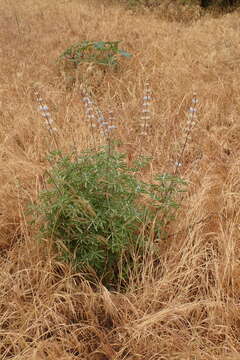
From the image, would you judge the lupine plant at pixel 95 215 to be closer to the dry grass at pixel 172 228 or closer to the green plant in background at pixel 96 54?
the dry grass at pixel 172 228

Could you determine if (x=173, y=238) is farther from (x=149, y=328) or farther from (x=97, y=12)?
(x=97, y=12)

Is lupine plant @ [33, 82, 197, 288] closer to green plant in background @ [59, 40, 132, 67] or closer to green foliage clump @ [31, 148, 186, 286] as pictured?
green foliage clump @ [31, 148, 186, 286]

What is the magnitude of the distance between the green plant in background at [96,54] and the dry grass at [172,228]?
20cm

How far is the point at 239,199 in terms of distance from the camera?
7.30 ft

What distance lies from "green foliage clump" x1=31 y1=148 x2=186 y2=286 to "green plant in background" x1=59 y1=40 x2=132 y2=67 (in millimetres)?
2594

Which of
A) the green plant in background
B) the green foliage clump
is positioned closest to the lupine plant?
the green foliage clump

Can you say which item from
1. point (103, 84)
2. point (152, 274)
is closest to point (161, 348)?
point (152, 274)

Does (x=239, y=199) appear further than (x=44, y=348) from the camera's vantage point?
Yes

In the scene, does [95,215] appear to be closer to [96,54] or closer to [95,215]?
[95,215]

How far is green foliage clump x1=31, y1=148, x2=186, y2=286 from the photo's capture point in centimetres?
175

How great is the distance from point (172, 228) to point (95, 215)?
24.4 inches

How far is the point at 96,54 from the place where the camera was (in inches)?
170

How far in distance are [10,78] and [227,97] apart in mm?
2539

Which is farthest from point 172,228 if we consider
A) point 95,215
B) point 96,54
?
point 96,54
